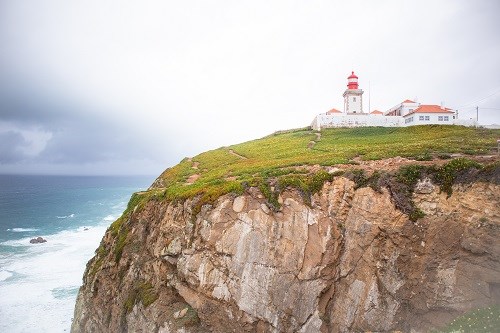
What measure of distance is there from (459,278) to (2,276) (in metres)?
51.9

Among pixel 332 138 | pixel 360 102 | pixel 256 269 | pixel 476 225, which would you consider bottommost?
pixel 256 269

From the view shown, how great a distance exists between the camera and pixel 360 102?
61.6 m

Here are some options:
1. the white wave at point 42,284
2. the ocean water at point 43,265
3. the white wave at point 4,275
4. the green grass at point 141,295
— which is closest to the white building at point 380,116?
the green grass at point 141,295

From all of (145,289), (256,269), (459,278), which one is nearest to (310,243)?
(256,269)

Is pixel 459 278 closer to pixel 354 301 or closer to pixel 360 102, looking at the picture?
pixel 354 301

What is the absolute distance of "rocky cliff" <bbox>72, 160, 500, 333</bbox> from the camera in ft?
59.1

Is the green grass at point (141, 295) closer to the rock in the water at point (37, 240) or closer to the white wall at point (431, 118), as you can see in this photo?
the white wall at point (431, 118)

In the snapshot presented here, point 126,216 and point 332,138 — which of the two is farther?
point 332,138

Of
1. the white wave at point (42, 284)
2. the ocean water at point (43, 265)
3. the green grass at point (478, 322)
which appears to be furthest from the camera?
the ocean water at point (43, 265)

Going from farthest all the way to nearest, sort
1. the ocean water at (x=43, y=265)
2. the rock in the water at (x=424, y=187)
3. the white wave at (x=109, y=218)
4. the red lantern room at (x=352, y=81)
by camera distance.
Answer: the white wave at (x=109, y=218) → the red lantern room at (x=352, y=81) → the ocean water at (x=43, y=265) → the rock in the water at (x=424, y=187)

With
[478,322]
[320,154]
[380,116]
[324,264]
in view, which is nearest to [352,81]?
[380,116]

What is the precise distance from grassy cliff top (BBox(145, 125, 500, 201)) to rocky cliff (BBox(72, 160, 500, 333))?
3.62m

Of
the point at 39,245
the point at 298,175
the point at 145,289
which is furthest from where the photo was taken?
the point at 39,245

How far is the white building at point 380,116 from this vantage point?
52844 millimetres
